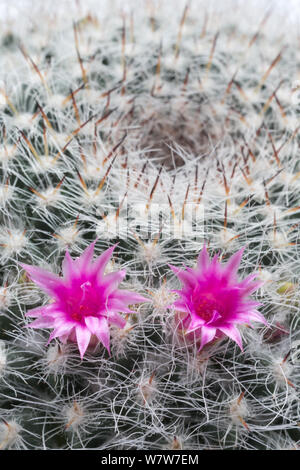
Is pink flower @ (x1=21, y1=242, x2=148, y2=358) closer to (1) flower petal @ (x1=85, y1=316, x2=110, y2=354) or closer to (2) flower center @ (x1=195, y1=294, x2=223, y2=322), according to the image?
(1) flower petal @ (x1=85, y1=316, x2=110, y2=354)

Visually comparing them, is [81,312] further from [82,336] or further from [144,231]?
[144,231]

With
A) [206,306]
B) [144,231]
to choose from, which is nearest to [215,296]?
[206,306]

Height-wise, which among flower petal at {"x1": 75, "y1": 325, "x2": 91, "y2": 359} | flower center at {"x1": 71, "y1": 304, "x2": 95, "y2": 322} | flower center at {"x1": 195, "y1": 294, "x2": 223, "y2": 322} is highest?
flower center at {"x1": 195, "y1": 294, "x2": 223, "y2": 322}

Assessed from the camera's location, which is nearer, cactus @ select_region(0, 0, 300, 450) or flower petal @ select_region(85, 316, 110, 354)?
flower petal @ select_region(85, 316, 110, 354)

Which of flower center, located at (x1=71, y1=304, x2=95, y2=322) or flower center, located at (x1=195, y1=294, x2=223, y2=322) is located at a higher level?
flower center, located at (x1=195, y1=294, x2=223, y2=322)

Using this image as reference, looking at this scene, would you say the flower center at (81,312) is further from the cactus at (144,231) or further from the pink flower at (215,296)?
the pink flower at (215,296)

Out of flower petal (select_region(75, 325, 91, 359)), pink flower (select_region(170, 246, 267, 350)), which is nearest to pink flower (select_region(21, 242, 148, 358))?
flower petal (select_region(75, 325, 91, 359))


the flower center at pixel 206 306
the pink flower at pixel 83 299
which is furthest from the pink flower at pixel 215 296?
the pink flower at pixel 83 299
